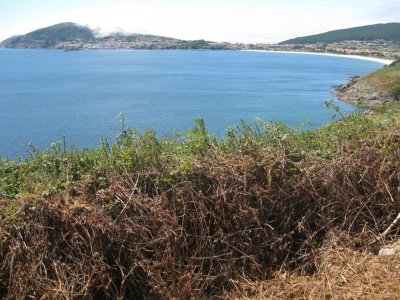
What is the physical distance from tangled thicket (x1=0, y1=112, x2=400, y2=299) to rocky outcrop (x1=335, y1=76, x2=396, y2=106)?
4553 centimetres

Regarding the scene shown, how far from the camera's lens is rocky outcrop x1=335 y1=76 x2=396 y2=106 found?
52706 millimetres

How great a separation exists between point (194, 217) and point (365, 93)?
60100mm

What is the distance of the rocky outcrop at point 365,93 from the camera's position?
2075 inches

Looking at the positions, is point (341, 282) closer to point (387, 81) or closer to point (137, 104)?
point (137, 104)

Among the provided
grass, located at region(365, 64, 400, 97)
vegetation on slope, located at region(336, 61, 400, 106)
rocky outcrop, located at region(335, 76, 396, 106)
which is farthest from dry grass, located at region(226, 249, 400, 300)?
grass, located at region(365, 64, 400, 97)

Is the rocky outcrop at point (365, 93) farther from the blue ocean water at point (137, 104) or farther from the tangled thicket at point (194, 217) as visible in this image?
the tangled thicket at point (194, 217)

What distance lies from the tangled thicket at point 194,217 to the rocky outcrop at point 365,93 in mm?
45528

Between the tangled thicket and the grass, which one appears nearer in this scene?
the tangled thicket

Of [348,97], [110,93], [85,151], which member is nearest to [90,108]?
[110,93]

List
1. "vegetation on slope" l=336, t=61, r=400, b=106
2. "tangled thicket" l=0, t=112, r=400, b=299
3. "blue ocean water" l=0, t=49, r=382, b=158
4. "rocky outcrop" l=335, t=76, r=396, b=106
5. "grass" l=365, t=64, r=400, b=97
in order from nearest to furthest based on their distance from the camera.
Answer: "tangled thicket" l=0, t=112, r=400, b=299, "blue ocean water" l=0, t=49, r=382, b=158, "rocky outcrop" l=335, t=76, r=396, b=106, "vegetation on slope" l=336, t=61, r=400, b=106, "grass" l=365, t=64, r=400, b=97

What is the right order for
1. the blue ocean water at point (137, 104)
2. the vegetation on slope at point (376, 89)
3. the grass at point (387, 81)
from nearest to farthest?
the blue ocean water at point (137, 104) < the vegetation on slope at point (376, 89) < the grass at point (387, 81)

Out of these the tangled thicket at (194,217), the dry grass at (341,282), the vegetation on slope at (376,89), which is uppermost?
the tangled thicket at (194,217)

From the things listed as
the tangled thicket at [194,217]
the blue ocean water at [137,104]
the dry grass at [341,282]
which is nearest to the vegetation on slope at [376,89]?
the blue ocean water at [137,104]

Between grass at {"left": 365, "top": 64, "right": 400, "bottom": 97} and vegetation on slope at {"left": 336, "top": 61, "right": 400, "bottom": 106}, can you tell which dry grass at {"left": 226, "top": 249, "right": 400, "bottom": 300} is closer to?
vegetation on slope at {"left": 336, "top": 61, "right": 400, "bottom": 106}
